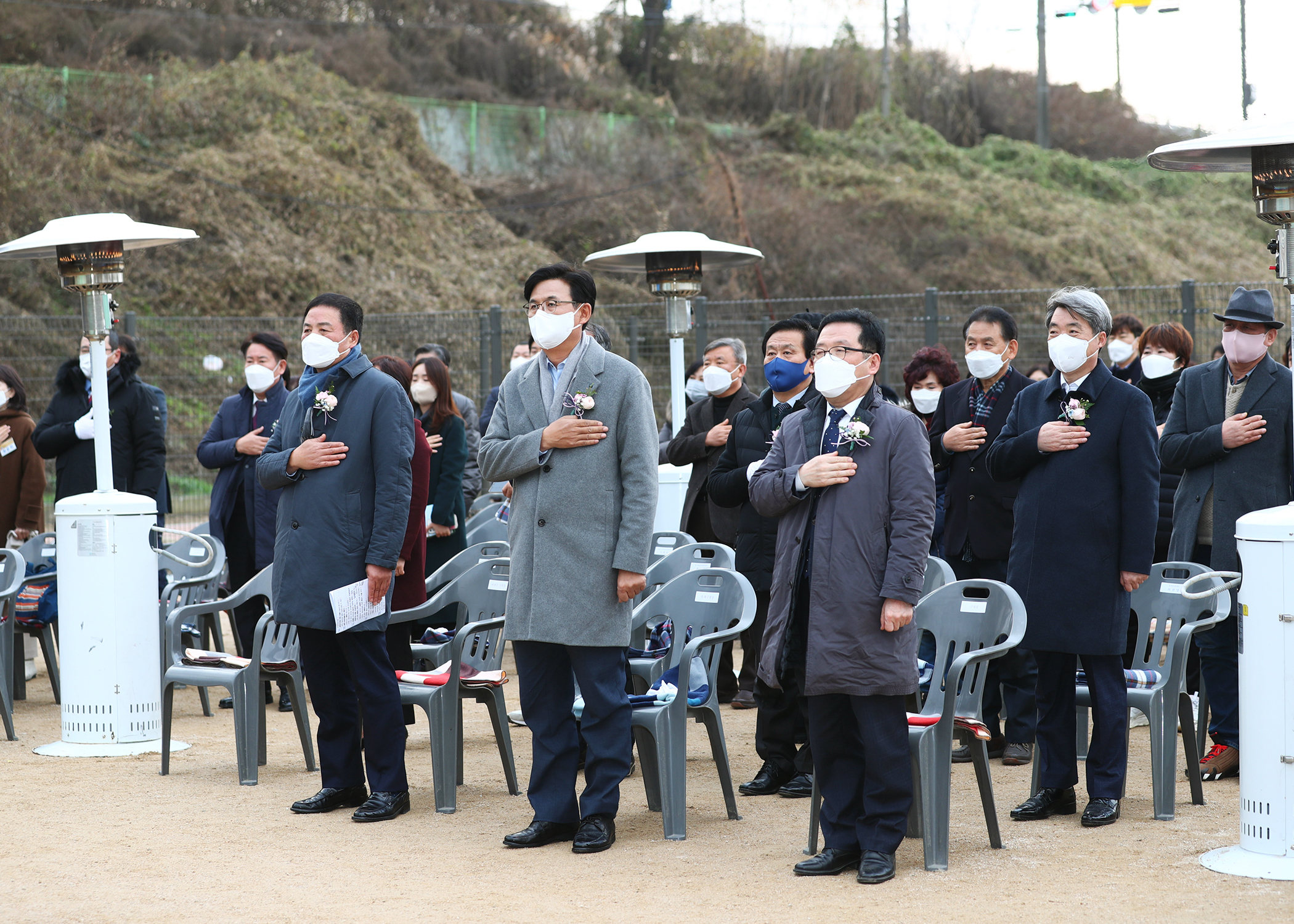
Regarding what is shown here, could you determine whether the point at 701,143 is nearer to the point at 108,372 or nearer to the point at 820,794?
the point at 108,372

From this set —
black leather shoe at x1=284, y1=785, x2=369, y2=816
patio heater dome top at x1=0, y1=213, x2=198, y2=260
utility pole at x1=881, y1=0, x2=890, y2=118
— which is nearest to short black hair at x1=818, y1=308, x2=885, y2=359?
black leather shoe at x1=284, y1=785, x2=369, y2=816

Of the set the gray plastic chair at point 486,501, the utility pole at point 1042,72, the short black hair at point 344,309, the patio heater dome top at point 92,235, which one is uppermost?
the utility pole at point 1042,72

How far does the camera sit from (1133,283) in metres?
25.2

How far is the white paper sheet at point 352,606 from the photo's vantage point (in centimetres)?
526

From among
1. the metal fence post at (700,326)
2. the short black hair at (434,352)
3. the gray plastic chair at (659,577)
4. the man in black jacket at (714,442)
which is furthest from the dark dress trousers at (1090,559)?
the metal fence post at (700,326)

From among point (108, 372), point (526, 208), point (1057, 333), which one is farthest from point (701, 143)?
point (1057, 333)

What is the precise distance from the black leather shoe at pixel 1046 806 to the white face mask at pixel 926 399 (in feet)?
8.44

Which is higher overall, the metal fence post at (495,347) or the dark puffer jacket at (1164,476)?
the metal fence post at (495,347)

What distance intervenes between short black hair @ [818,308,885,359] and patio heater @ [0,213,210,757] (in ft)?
12.1

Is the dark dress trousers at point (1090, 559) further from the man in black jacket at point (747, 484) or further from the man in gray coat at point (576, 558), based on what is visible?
the man in gray coat at point (576, 558)

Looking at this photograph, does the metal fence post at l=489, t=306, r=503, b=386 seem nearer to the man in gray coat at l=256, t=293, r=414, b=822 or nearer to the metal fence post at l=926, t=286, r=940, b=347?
the metal fence post at l=926, t=286, r=940, b=347

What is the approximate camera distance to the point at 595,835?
493 centimetres

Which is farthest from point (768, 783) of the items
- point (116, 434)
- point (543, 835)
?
point (116, 434)

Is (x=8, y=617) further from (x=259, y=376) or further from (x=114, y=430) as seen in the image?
(x=259, y=376)
